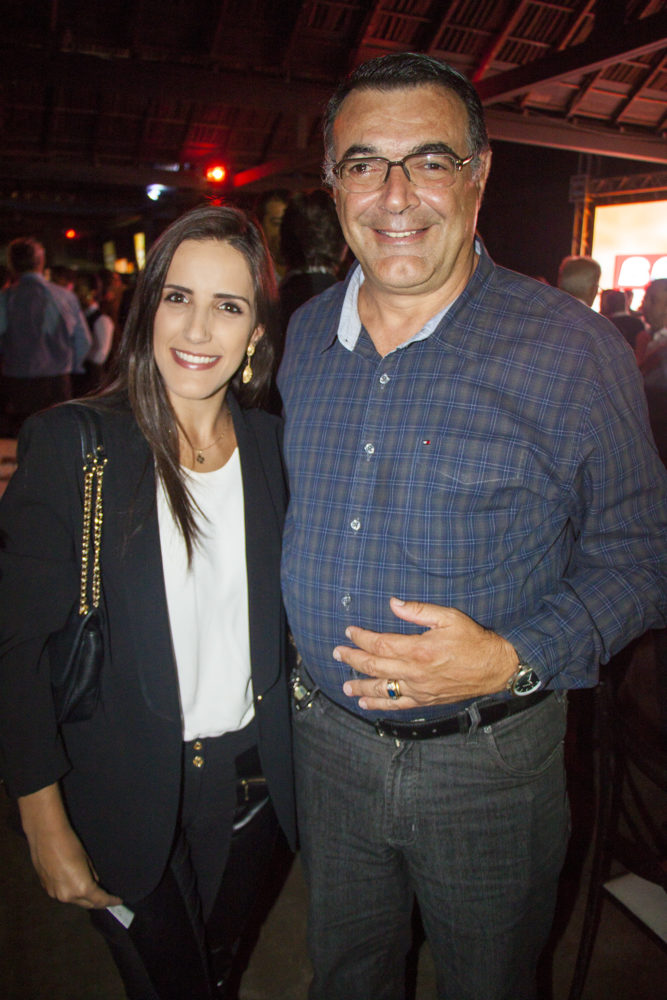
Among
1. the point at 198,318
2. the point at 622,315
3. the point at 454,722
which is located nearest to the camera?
the point at 454,722

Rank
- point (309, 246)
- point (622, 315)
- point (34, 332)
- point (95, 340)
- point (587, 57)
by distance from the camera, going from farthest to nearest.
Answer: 1. point (95, 340)
2. point (34, 332)
3. point (622, 315)
4. point (587, 57)
5. point (309, 246)

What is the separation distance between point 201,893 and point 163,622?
26.6 inches

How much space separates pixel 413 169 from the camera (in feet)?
4.72

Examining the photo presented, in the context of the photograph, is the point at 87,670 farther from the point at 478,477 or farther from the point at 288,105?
the point at 288,105

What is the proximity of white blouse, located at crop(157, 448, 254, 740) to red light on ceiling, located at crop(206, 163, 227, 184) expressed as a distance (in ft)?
31.1

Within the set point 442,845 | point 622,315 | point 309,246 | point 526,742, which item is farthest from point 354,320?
point 622,315

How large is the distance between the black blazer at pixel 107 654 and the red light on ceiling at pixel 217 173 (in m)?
9.43

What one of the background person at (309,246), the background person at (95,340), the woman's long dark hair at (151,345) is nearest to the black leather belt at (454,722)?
the woman's long dark hair at (151,345)

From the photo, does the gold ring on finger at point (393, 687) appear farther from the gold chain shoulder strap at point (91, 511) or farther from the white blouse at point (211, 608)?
the gold chain shoulder strap at point (91, 511)

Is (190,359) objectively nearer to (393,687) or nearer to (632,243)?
(393,687)

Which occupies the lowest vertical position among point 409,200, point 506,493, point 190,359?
point 506,493

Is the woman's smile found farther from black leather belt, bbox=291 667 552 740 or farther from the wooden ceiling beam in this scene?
the wooden ceiling beam

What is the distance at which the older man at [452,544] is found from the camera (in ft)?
4.38

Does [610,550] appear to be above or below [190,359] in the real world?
below
